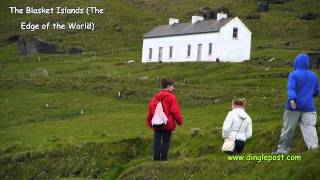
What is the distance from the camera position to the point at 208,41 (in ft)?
301

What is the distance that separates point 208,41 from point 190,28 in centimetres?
451

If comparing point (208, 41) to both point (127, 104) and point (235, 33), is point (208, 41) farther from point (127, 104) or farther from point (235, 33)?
point (127, 104)

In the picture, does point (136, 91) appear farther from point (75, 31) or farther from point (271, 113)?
point (75, 31)

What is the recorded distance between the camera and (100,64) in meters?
97.9

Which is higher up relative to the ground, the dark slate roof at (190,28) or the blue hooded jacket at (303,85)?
the dark slate roof at (190,28)

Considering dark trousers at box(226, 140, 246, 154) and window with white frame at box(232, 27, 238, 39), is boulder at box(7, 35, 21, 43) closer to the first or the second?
window with white frame at box(232, 27, 238, 39)

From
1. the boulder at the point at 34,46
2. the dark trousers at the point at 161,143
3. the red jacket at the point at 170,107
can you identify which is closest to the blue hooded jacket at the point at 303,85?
the red jacket at the point at 170,107

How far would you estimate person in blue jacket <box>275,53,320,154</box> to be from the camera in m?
20.2

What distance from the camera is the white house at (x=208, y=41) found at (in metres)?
90.8

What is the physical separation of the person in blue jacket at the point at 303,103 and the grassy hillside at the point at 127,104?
0.96 m

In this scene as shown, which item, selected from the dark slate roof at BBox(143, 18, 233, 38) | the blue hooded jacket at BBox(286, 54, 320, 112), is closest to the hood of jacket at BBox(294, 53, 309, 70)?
the blue hooded jacket at BBox(286, 54, 320, 112)

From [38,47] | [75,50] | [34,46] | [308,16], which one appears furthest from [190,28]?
[308,16]

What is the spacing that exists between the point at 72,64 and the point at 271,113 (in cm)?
5676

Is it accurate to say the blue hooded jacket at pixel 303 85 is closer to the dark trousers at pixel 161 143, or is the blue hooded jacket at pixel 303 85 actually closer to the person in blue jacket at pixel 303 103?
the person in blue jacket at pixel 303 103
